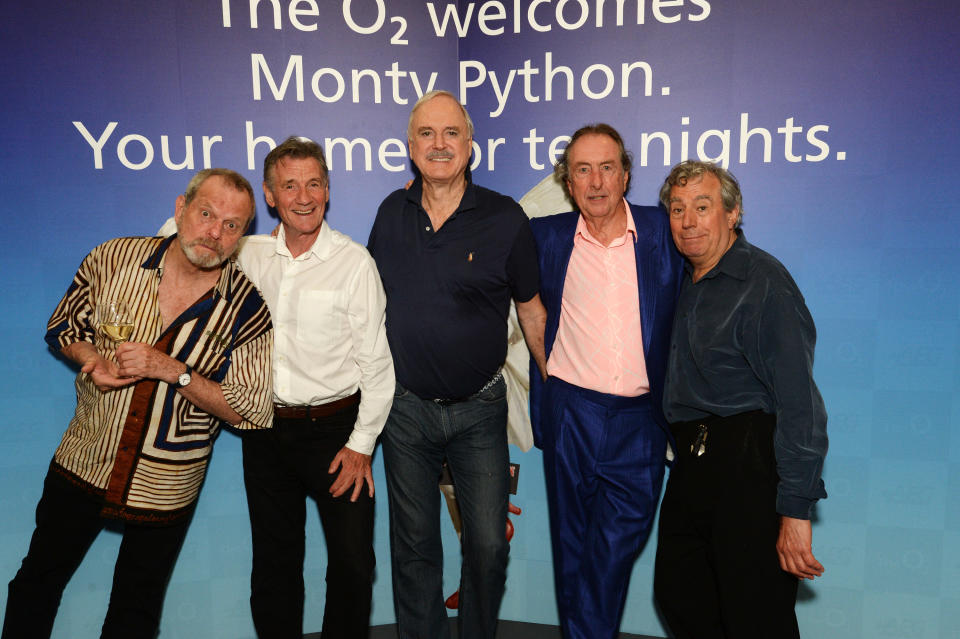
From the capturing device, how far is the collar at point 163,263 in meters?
2.44

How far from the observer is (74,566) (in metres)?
2.61

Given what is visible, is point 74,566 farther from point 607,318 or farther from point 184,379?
point 607,318

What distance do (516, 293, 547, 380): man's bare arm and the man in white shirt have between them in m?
0.63

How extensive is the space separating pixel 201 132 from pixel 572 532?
2.38 metres

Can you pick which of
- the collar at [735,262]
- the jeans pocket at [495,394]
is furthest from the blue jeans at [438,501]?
the collar at [735,262]

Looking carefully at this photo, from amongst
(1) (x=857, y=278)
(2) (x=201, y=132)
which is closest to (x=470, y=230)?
(2) (x=201, y=132)

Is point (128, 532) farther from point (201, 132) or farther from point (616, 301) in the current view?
point (616, 301)

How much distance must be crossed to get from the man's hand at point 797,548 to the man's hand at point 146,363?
211 cm

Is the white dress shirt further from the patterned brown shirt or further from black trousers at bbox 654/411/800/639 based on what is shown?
black trousers at bbox 654/411/800/639

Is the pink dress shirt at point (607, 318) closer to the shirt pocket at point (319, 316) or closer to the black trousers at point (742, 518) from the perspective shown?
the black trousers at point (742, 518)

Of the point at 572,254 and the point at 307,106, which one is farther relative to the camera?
the point at 307,106

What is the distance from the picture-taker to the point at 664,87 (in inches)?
116

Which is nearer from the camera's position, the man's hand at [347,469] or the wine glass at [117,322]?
the wine glass at [117,322]

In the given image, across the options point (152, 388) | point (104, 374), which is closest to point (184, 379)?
point (152, 388)
